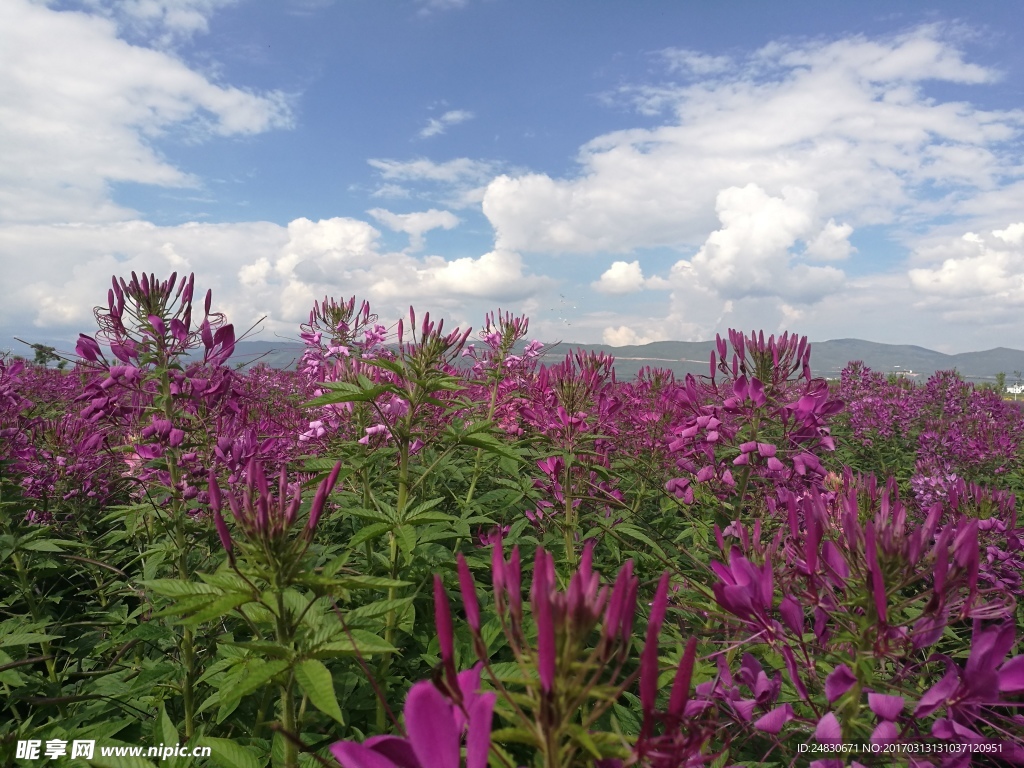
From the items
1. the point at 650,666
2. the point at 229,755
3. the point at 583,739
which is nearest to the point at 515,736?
the point at 583,739

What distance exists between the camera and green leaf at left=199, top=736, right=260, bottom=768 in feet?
4.90

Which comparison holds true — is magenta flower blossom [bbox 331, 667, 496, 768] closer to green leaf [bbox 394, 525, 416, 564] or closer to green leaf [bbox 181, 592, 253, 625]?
green leaf [bbox 181, 592, 253, 625]

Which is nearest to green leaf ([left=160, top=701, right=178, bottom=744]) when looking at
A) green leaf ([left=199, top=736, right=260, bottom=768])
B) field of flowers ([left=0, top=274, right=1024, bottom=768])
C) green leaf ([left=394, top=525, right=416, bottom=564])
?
field of flowers ([left=0, top=274, right=1024, bottom=768])

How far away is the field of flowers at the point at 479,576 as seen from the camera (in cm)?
82

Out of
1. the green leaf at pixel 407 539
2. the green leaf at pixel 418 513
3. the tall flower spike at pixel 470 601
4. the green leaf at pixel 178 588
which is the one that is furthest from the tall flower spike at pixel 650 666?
the green leaf at pixel 418 513

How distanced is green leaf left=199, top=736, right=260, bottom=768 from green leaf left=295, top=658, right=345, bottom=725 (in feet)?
1.70

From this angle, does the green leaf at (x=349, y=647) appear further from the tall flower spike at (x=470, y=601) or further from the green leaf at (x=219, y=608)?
the tall flower spike at (x=470, y=601)

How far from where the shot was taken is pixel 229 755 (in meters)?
1.51

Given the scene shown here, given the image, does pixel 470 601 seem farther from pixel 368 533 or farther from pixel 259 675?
pixel 368 533

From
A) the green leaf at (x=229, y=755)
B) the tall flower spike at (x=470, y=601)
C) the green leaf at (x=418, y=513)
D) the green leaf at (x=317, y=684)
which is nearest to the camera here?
the tall flower spike at (x=470, y=601)

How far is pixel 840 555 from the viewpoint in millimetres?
1397

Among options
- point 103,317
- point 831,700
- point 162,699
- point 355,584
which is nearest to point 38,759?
point 162,699

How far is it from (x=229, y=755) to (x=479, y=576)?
6.10 feet

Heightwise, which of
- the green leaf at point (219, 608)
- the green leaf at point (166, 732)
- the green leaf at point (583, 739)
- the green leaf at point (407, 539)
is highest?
the green leaf at point (583, 739)
